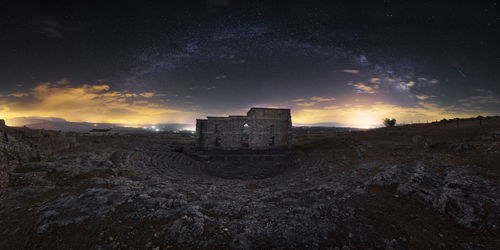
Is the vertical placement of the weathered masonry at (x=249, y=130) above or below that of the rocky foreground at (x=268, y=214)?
above

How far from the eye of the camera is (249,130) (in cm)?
3014

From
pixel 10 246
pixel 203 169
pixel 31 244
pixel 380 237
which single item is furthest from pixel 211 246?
pixel 203 169

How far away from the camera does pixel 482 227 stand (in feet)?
17.2

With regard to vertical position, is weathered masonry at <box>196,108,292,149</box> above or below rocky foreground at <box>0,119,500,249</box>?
above

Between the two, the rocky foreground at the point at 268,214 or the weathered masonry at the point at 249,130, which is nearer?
the rocky foreground at the point at 268,214

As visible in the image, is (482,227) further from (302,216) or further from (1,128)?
(1,128)

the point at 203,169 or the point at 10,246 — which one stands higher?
the point at 10,246

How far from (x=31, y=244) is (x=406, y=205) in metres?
13.0

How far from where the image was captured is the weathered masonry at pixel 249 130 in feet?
99.0

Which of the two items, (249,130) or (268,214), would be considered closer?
(268,214)

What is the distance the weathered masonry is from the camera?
3019cm

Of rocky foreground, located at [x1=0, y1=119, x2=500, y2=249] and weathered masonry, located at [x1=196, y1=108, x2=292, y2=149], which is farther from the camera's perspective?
weathered masonry, located at [x1=196, y1=108, x2=292, y2=149]

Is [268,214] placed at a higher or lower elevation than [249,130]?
lower

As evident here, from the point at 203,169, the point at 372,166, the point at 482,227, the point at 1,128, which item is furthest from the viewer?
the point at 203,169
